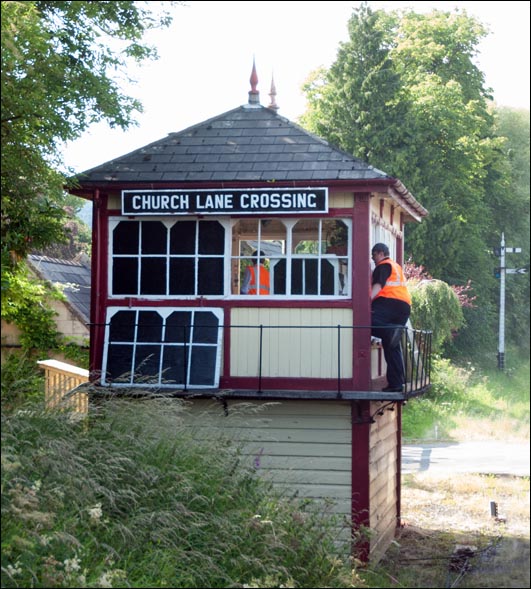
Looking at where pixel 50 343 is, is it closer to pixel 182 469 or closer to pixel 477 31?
pixel 182 469

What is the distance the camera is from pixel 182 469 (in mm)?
9773

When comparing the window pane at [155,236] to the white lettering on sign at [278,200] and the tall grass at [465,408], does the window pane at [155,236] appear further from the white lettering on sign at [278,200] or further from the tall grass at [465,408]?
the tall grass at [465,408]

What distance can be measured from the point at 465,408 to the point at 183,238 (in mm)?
20516

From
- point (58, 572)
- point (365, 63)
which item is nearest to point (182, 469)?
point (58, 572)

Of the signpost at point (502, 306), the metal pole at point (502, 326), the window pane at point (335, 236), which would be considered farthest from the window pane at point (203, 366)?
the metal pole at point (502, 326)

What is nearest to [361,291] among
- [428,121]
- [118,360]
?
[118,360]

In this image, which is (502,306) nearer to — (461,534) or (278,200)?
(461,534)

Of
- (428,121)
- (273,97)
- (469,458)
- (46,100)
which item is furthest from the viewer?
(428,121)

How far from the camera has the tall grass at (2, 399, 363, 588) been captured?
26.1 feet

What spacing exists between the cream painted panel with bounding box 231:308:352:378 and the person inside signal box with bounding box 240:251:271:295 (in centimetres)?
29

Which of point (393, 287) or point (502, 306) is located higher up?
point (393, 287)

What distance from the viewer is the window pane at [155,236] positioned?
12.9 metres

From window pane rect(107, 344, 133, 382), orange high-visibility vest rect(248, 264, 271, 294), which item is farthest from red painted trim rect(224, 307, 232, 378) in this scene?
window pane rect(107, 344, 133, 382)

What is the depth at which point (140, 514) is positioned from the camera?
348 inches
